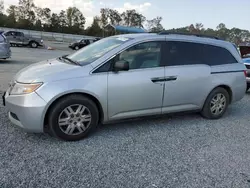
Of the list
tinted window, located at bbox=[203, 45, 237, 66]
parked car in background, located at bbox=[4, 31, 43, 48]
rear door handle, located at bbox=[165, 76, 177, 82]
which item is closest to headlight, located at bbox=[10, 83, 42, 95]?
rear door handle, located at bbox=[165, 76, 177, 82]

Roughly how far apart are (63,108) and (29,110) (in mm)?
453

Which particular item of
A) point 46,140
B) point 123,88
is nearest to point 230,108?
point 123,88

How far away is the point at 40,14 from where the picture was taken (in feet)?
214

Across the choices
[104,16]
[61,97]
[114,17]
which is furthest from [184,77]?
[114,17]

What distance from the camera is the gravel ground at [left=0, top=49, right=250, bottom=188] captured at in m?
2.73

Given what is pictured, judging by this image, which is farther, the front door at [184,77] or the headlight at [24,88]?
the front door at [184,77]

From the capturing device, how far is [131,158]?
3.23m

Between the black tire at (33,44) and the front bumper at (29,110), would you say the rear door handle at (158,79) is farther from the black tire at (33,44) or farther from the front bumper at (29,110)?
the black tire at (33,44)

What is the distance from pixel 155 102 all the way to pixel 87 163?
5.40ft

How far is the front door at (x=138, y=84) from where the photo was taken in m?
3.74

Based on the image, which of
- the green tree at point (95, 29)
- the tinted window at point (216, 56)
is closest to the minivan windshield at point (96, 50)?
the tinted window at point (216, 56)

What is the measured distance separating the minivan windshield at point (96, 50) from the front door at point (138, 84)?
28 cm

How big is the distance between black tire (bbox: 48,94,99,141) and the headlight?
0.37 meters

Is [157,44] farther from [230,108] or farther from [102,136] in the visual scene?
[230,108]
